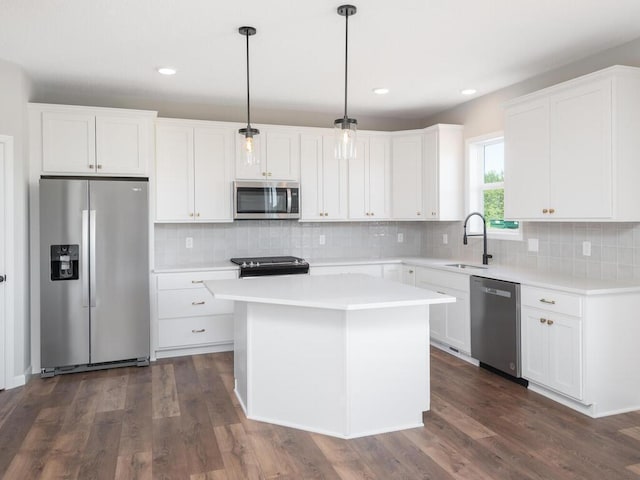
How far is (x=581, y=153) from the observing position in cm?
330

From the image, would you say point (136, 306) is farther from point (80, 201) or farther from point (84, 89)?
point (84, 89)

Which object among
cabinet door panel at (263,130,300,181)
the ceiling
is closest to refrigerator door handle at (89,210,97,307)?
the ceiling

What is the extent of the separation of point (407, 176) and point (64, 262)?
352 cm

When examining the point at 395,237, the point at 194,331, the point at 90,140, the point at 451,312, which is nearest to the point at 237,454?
the point at 194,331

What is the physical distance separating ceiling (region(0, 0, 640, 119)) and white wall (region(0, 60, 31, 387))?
193 millimetres

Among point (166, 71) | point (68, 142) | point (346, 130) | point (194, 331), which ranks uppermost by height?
point (166, 71)

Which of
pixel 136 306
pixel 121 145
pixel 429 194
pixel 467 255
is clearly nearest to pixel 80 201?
pixel 121 145

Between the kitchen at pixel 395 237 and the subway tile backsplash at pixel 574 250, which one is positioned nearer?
the subway tile backsplash at pixel 574 250

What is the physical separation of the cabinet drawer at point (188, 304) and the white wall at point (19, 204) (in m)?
1.08

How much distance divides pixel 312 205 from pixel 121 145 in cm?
198

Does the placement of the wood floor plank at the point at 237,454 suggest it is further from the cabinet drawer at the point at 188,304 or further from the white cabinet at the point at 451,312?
the white cabinet at the point at 451,312

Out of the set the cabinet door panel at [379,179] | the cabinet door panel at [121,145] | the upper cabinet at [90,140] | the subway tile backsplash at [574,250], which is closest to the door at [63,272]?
the upper cabinet at [90,140]

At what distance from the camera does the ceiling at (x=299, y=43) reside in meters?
2.81

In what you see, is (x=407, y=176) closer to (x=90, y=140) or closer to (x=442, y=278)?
(x=442, y=278)
